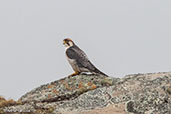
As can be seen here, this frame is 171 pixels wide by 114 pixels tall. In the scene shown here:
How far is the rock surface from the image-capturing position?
1112 cm

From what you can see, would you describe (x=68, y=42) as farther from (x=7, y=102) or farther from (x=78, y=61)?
(x=7, y=102)

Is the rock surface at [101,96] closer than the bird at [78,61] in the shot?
Yes

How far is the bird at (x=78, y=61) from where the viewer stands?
16055mm

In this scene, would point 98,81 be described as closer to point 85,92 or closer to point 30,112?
point 85,92

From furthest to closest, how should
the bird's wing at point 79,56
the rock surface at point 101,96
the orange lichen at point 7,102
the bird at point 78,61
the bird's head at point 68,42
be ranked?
the bird's head at point 68,42, the bird's wing at point 79,56, the bird at point 78,61, the orange lichen at point 7,102, the rock surface at point 101,96

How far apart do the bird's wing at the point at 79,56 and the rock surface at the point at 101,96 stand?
1474mm

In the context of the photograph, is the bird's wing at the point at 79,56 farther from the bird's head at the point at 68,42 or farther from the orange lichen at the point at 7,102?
the orange lichen at the point at 7,102

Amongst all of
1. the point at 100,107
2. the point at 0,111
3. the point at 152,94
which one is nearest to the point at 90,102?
the point at 100,107

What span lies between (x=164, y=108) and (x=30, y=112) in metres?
4.40

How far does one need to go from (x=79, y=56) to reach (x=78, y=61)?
1.15 ft

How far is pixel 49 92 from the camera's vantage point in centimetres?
1356

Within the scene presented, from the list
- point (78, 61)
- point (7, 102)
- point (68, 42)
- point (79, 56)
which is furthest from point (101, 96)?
point (68, 42)

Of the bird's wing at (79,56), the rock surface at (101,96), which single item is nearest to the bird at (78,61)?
the bird's wing at (79,56)

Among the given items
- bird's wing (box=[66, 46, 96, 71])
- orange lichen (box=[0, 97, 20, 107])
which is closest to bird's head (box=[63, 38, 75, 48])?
bird's wing (box=[66, 46, 96, 71])
